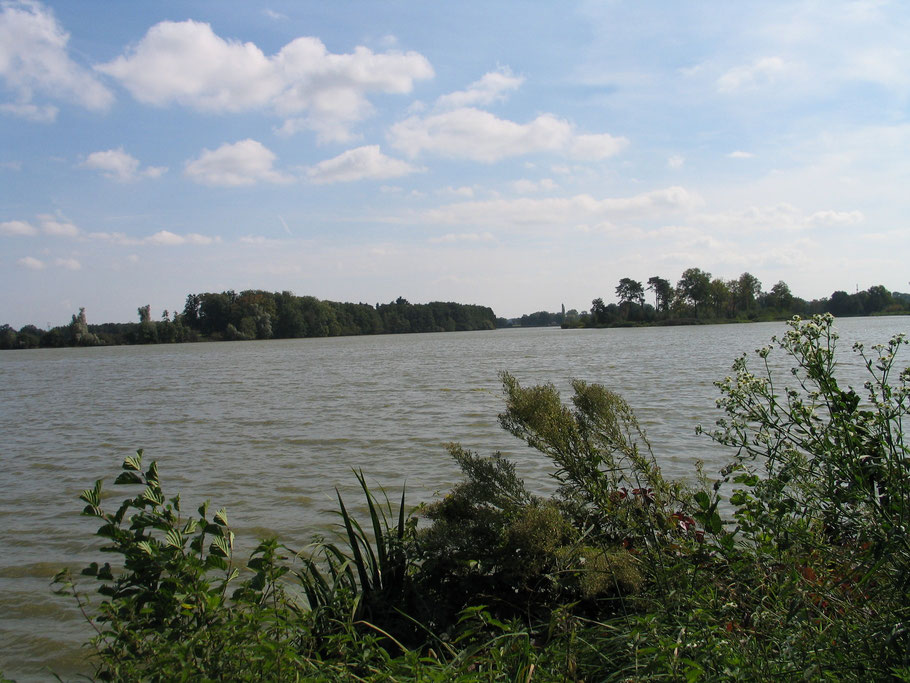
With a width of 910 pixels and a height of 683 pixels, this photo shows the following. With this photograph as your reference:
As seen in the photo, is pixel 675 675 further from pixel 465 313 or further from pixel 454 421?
pixel 465 313

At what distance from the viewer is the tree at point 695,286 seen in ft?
379

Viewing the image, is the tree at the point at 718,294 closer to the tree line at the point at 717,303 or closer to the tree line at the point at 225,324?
the tree line at the point at 717,303

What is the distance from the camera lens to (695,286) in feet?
381

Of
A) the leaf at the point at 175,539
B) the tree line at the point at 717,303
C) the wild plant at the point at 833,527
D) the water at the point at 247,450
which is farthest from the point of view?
the tree line at the point at 717,303

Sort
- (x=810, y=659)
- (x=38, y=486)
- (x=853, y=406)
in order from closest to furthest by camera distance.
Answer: (x=810, y=659) → (x=853, y=406) → (x=38, y=486)

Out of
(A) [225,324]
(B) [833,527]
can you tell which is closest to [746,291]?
(A) [225,324]

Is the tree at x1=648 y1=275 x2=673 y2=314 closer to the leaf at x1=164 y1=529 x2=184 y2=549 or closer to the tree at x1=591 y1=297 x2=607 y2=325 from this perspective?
the tree at x1=591 y1=297 x2=607 y2=325

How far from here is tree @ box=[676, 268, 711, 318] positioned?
11556 cm

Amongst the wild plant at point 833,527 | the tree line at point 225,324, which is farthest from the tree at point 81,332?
the wild plant at point 833,527

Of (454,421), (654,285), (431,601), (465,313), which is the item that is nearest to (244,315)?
(465,313)

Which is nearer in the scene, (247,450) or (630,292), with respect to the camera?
(247,450)

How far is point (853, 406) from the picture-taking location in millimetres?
2471

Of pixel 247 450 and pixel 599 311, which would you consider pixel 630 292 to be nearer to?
pixel 599 311

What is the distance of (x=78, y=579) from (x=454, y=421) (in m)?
8.31
